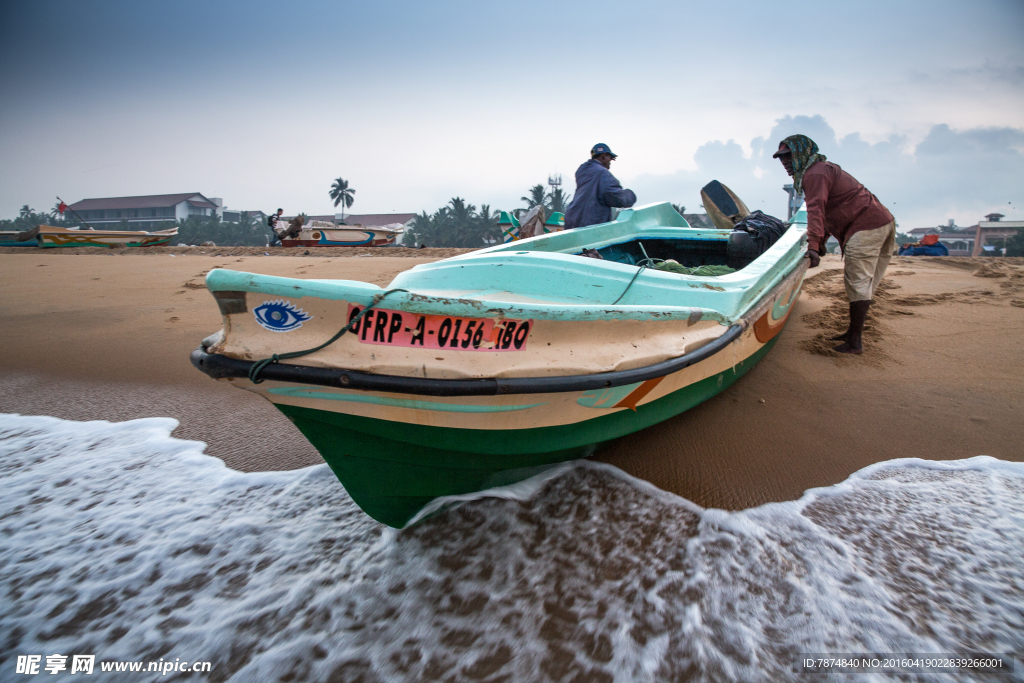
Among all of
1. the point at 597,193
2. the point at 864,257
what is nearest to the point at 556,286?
the point at 597,193

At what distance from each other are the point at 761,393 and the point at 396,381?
2.45m

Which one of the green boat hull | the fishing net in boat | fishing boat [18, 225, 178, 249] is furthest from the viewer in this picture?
fishing boat [18, 225, 178, 249]

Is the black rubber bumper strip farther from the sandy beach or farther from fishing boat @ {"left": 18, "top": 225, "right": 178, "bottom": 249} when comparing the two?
fishing boat @ {"left": 18, "top": 225, "right": 178, "bottom": 249}

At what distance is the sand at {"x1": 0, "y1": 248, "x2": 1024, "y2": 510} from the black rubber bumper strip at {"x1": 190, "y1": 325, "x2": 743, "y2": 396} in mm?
839

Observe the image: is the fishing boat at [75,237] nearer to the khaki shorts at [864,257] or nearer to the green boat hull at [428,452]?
the green boat hull at [428,452]

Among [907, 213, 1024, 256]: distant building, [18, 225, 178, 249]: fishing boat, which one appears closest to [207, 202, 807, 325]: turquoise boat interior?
[18, 225, 178, 249]: fishing boat

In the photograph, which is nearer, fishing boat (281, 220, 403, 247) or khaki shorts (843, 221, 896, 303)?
→ khaki shorts (843, 221, 896, 303)

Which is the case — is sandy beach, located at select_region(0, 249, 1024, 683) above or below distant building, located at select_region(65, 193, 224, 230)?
below

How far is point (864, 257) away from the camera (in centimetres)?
339

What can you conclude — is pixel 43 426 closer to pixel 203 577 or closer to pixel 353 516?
pixel 203 577

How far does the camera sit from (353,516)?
2.01 meters

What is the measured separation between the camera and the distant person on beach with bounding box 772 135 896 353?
3.33m

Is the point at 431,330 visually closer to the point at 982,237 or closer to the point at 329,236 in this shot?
the point at 329,236

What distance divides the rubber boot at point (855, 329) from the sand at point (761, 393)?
0.09 m
